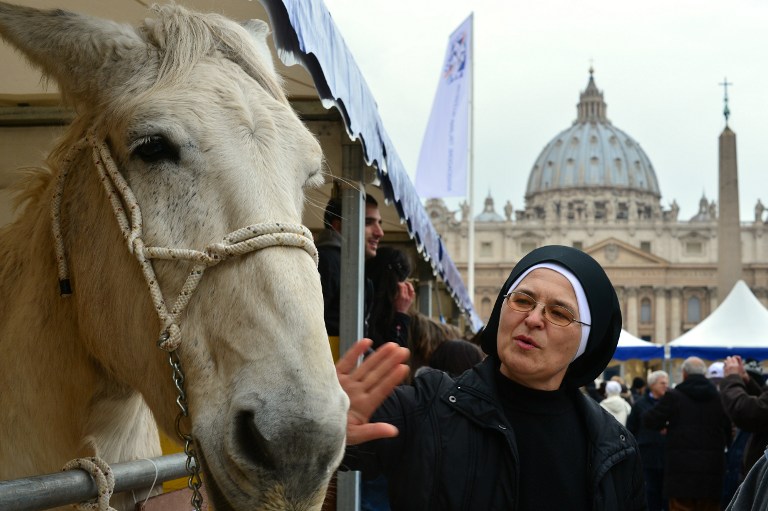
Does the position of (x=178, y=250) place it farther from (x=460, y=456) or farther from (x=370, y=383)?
(x=460, y=456)

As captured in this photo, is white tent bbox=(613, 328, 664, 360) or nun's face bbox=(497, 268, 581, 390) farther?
white tent bbox=(613, 328, 664, 360)

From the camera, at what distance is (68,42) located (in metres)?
1.62

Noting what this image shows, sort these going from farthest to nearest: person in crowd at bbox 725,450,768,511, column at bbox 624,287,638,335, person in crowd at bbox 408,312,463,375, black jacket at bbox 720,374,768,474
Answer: column at bbox 624,287,638,335 → black jacket at bbox 720,374,768,474 → person in crowd at bbox 408,312,463,375 → person in crowd at bbox 725,450,768,511

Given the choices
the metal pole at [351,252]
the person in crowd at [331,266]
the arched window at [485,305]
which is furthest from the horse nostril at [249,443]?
the arched window at [485,305]

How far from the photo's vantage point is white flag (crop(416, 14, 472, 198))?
12078 mm

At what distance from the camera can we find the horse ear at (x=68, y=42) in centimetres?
161

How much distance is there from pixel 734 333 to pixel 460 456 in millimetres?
14290

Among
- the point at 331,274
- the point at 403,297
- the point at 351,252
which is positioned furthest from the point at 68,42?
the point at 403,297

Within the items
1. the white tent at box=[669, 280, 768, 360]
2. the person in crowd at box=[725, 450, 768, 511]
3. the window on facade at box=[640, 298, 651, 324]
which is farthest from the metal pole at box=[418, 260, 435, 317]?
the window on facade at box=[640, 298, 651, 324]

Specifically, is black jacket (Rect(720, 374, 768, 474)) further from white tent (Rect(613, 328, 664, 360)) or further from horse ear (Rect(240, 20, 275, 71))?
white tent (Rect(613, 328, 664, 360))

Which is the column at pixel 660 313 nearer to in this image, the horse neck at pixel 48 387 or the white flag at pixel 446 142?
the white flag at pixel 446 142

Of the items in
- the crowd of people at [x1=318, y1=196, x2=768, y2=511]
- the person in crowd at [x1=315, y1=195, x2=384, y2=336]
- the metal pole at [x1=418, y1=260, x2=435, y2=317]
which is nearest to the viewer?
the crowd of people at [x1=318, y1=196, x2=768, y2=511]

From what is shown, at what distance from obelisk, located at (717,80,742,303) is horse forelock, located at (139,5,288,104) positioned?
3179 cm

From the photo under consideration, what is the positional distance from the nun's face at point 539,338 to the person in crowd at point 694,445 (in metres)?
6.79
